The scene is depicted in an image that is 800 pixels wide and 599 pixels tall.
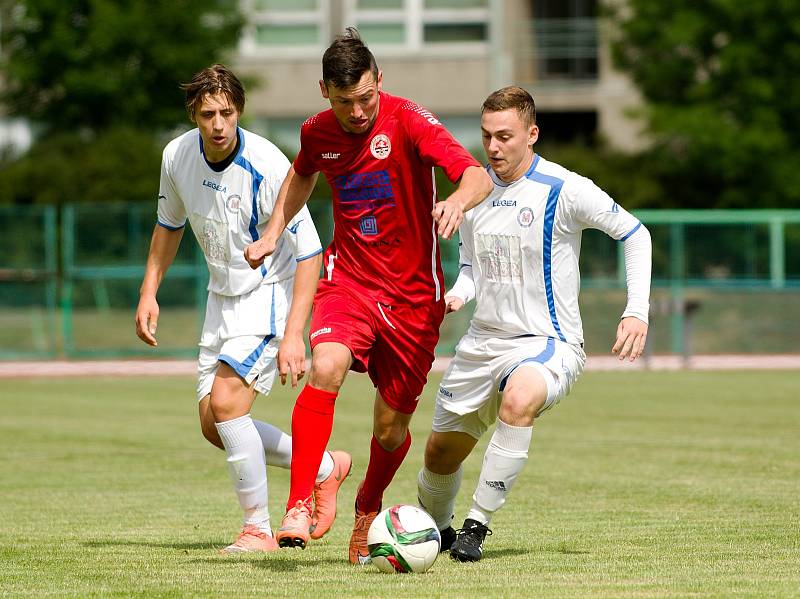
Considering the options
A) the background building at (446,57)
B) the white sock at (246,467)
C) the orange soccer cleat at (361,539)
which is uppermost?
the background building at (446,57)

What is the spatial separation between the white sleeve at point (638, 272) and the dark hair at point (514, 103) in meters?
0.75

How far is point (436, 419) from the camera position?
6.98m

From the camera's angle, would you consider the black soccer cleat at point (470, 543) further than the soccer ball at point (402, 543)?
Yes

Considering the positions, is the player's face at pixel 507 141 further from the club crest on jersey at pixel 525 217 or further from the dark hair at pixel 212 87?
the dark hair at pixel 212 87

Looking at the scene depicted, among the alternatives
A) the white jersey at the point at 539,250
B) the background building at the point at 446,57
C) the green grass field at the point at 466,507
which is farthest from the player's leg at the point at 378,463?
the background building at the point at 446,57

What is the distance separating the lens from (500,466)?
258 inches

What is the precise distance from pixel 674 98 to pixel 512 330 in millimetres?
23596

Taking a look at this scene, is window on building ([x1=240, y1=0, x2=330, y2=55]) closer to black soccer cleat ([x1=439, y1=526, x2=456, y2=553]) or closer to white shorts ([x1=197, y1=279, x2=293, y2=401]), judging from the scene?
white shorts ([x1=197, y1=279, x2=293, y2=401])

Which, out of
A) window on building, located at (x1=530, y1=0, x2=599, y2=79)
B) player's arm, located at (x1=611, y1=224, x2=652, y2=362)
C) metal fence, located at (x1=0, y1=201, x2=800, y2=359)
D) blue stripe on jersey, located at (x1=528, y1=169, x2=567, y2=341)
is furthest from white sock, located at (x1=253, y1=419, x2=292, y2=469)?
window on building, located at (x1=530, y1=0, x2=599, y2=79)

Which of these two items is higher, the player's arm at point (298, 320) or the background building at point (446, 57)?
the background building at point (446, 57)

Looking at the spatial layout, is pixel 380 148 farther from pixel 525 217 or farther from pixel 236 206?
pixel 236 206

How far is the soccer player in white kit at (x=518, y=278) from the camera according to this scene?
679 centimetres

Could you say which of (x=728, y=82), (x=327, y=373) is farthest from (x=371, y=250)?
(x=728, y=82)

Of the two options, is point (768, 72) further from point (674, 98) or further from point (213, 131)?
point (213, 131)
